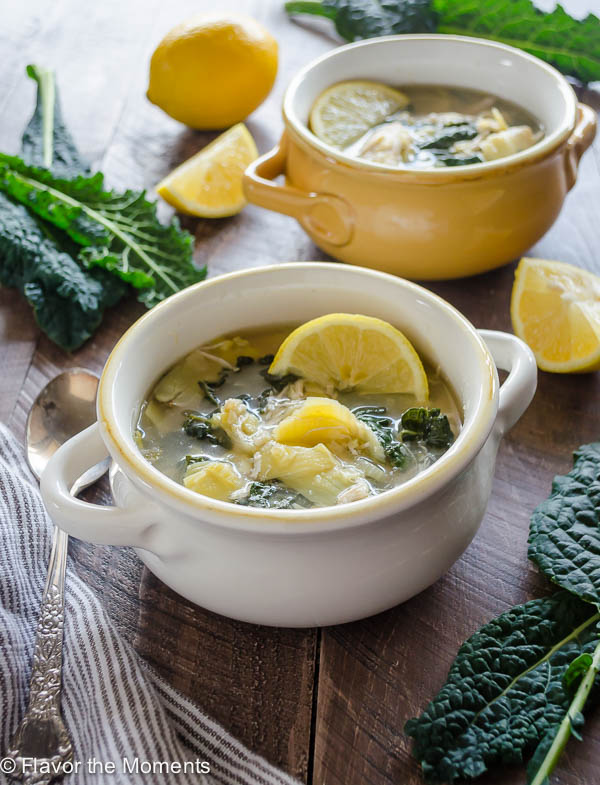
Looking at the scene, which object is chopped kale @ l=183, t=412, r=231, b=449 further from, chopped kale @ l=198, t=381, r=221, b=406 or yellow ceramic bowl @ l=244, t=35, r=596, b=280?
yellow ceramic bowl @ l=244, t=35, r=596, b=280

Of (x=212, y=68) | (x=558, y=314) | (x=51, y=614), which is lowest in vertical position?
(x=51, y=614)

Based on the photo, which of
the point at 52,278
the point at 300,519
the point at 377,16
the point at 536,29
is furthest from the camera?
the point at 377,16

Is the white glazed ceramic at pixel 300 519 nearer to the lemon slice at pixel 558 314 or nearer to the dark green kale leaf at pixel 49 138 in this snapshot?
the lemon slice at pixel 558 314

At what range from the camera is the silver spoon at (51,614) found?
102 cm

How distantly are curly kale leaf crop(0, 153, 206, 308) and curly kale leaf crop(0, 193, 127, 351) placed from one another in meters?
0.03

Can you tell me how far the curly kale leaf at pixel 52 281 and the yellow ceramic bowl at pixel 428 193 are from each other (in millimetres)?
395

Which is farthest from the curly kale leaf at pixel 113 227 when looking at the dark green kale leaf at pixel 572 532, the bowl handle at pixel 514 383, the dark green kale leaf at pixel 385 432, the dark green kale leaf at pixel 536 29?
the dark green kale leaf at pixel 536 29

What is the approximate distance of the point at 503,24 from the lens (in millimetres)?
2441

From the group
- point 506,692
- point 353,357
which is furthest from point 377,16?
point 506,692

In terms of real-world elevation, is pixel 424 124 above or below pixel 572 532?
above

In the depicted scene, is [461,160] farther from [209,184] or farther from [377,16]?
[377,16]

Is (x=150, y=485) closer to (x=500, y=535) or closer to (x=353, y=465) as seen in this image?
(x=353, y=465)

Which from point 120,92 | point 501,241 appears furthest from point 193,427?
point 120,92

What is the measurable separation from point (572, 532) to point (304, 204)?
0.90 metres
